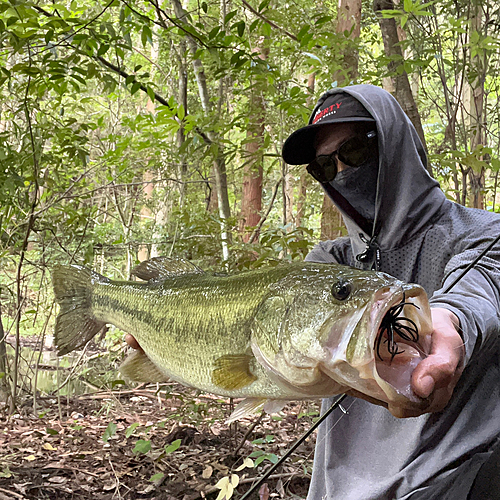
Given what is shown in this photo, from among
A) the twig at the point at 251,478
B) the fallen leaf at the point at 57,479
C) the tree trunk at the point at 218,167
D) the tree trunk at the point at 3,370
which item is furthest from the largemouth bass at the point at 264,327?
the tree trunk at the point at 3,370

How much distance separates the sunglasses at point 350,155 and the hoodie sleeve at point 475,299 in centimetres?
53

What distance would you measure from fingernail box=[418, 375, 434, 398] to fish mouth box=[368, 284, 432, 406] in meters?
0.02

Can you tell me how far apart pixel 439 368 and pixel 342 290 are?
21cm

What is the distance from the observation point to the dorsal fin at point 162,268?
1.38 metres

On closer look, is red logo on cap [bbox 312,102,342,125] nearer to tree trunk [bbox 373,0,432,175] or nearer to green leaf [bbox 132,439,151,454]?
tree trunk [bbox 373,0,432,175]

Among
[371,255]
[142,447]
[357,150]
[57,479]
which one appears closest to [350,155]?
[357,150]

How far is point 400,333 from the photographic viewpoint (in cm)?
87

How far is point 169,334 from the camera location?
1.24m

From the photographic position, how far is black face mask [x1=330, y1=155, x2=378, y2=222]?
69.6 inches

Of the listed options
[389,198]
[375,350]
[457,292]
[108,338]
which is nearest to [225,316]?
[375,350]

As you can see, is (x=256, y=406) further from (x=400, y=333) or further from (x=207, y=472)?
(x=207, y=472)

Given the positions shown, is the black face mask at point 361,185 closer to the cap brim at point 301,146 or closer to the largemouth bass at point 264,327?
the cap brim at point 301,146

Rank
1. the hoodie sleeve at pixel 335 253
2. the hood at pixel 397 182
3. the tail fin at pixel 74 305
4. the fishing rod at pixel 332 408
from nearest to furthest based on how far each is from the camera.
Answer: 1. the fishing rod at pixel 332 408
2. the tail fin at pixel 74 305
3. the hood at pixel 397 182
4. the hoodie sleeve at pixel 335 253

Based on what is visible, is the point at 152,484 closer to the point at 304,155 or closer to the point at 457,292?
the point at 304,155
